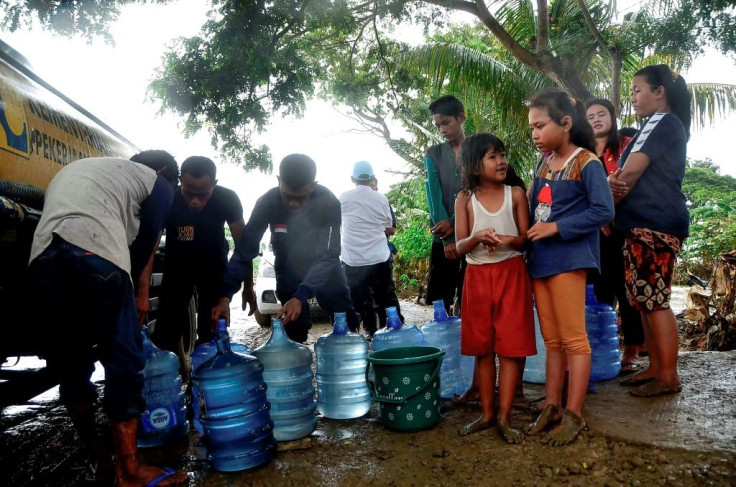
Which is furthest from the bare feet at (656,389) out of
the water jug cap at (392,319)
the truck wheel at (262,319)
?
the truck wheel at (262,319)

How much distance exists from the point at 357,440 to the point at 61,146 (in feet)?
9.37

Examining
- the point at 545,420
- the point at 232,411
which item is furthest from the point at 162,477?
the point at 545,420

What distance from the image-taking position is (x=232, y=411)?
2.84 meters

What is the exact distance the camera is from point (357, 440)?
2.96m

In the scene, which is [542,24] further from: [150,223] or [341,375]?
[150,223]

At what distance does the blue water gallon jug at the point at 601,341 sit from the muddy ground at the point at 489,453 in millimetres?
264

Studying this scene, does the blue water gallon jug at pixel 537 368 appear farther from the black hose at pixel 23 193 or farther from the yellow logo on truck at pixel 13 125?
the yellow logo on truck at pixel 13 125

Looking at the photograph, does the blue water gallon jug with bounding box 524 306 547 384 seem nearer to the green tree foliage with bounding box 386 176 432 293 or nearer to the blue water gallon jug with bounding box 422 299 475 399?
the blue water gallon jug with bounding box 422 299 475 399

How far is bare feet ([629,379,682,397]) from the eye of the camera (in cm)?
314

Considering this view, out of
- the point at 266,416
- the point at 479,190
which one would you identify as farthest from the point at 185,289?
the point at 479,190

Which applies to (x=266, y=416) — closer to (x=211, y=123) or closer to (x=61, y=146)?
(x=61, y=146)

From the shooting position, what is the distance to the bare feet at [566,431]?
2.58m

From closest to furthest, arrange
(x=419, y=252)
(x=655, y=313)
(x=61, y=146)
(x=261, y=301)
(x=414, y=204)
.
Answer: (x=655, y=313) → (x=61, y=146) → (x=261, y=301) → (x=419, y=252) → (x=414, y=204)

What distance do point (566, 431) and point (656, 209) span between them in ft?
5.10
